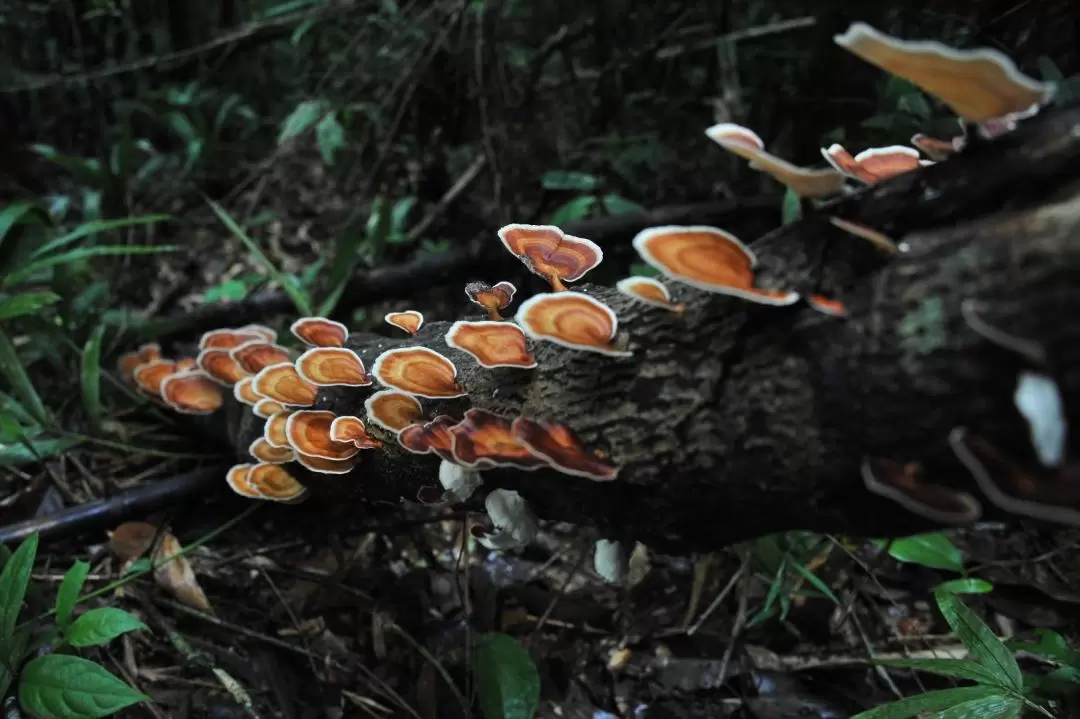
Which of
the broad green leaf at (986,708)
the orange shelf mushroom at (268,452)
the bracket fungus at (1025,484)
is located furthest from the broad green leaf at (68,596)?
the broad green leaf at (986,708)

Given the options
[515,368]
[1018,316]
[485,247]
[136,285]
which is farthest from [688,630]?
[136,285]

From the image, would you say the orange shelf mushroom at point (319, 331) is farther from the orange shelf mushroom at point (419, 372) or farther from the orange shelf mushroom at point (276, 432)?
the orange shelf mushroom at point (419, 372)

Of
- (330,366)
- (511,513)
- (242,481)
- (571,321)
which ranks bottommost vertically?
(242,481)

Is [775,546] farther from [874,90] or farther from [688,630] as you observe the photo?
[874,90]

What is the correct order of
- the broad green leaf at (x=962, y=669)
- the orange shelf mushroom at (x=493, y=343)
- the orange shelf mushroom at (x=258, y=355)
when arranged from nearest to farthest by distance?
the orange shelf mushroom at (x=493, y=343) → the broad green leaf at (x=962, y=669) → the orange shelf mushroom at (x=258, y=355)

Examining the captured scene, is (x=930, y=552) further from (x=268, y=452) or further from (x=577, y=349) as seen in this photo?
(x=268, y=452)

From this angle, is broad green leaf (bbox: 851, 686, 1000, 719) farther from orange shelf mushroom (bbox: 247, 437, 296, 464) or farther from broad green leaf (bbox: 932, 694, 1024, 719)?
orange shelf mushroom (bbox: 247, 437, 296, 464)

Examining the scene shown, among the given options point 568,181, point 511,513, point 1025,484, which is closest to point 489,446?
point 511,513
